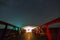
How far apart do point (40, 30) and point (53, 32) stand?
39.1 inches

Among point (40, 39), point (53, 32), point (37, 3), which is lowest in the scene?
point (40, 39)

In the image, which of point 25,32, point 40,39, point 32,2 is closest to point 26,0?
point 32,2

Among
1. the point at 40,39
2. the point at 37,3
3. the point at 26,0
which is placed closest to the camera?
the point at 26,0

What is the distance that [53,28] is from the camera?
687cm

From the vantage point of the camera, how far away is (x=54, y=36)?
604cm

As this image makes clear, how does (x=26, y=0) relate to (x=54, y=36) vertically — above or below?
above

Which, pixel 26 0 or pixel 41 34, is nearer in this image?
pixel 26 0

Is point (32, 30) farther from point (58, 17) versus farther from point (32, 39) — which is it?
point (58, 17)

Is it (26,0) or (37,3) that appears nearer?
(26,0)

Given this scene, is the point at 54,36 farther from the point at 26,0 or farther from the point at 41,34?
the point at 26,0

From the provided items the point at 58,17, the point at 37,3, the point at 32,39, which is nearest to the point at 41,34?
the point at 32,39

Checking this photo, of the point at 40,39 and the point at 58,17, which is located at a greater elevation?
the point at 58,17

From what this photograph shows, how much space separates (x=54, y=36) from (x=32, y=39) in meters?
1.38

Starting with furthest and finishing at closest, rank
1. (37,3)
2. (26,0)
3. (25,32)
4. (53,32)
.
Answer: (25,32)
(53,32)
(37,3)
(26,0)
